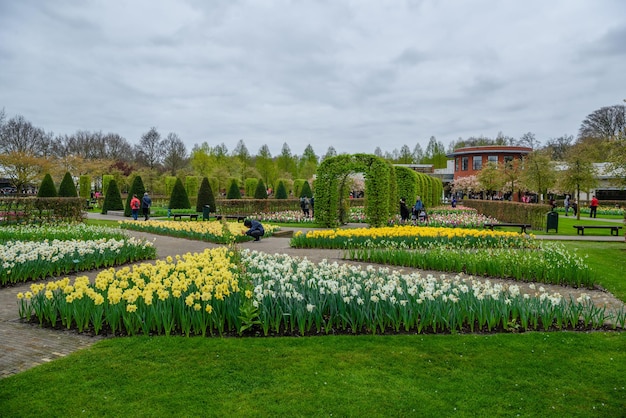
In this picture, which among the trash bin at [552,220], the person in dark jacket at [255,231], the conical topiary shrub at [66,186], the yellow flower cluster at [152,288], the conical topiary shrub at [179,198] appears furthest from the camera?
the conical topiary shrub at [179,198]

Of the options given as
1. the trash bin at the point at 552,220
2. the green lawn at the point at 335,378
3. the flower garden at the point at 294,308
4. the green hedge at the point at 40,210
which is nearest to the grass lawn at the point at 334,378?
the green lawn at the point at 335,378

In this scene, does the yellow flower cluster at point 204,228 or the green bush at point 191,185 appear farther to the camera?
the green bush at point 191,185

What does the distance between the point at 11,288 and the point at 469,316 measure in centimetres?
820

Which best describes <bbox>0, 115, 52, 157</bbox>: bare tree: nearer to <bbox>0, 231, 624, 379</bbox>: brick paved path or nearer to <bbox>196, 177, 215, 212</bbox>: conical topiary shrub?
<bbox>196, 177, 215, 212</bbox>: conical topiary shrub

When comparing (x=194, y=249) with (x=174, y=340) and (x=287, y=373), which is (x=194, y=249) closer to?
(x=174, y=340)

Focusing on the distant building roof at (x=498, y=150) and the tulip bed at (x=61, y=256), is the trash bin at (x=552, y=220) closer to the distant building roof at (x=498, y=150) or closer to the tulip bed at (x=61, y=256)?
the tulip bed at (x=61, y=256)

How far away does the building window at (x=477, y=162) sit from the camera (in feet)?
197

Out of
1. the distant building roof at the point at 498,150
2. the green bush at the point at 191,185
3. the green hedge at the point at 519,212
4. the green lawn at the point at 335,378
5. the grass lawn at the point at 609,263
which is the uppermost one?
the distant building roof at the point at 498,150

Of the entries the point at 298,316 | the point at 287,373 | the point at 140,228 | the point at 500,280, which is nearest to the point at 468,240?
the point at 500,280

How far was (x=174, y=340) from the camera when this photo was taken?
5379 mm

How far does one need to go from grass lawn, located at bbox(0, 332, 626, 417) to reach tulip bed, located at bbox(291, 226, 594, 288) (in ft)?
11.5

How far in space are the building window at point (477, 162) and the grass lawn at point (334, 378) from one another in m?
58.0

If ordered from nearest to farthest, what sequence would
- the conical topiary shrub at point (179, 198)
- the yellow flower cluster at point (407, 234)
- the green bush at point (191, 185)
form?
the yellow flower cluster at point (407, 234) < the conical topiary shrub at point (179, 198) < the green bush at point (191, 185)

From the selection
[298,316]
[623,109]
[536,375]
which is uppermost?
[623,109]
